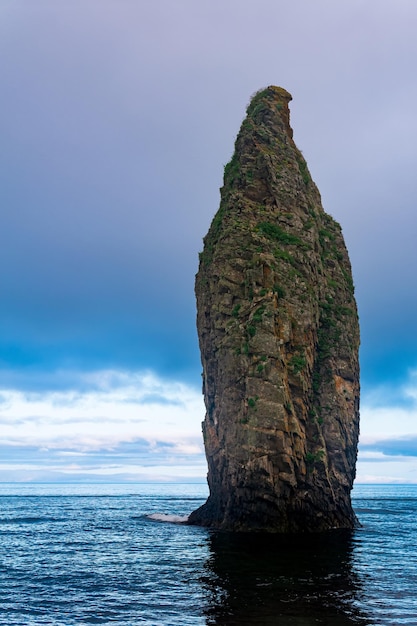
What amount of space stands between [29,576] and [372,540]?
101 ft

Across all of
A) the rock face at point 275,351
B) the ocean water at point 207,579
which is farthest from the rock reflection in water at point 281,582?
the rock face at point 275,351

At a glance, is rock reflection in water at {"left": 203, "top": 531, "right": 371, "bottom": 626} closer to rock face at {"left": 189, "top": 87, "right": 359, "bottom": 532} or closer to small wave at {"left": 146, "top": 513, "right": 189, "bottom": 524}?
rock face at {"left": 189, "top": 87, "right": 359, "bottom": 532}

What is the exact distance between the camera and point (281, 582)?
2920 centimetres

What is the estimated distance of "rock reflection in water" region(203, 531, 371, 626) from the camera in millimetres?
22484

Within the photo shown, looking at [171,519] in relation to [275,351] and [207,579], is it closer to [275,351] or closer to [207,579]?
[275,351]

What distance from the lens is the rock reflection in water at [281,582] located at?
2248 centimetres

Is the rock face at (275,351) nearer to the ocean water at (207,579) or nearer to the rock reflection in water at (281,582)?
the ocean water at (207,579)

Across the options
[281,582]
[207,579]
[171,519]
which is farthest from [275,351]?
[171,519]

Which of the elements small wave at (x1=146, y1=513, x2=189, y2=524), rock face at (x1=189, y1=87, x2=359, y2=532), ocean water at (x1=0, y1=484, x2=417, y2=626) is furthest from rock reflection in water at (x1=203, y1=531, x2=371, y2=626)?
small wave at (x1=146, y1=513, x2=189, y2=524)

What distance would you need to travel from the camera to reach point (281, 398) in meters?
50.9

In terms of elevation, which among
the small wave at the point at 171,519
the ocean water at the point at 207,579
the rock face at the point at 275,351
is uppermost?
the rock face at the point at 275,351

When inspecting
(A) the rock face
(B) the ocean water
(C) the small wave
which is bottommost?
(B) the ocean water

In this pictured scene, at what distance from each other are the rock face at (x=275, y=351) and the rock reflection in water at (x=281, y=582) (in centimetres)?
609

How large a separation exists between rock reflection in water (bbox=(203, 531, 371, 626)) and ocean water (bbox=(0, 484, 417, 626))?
0.20ft
